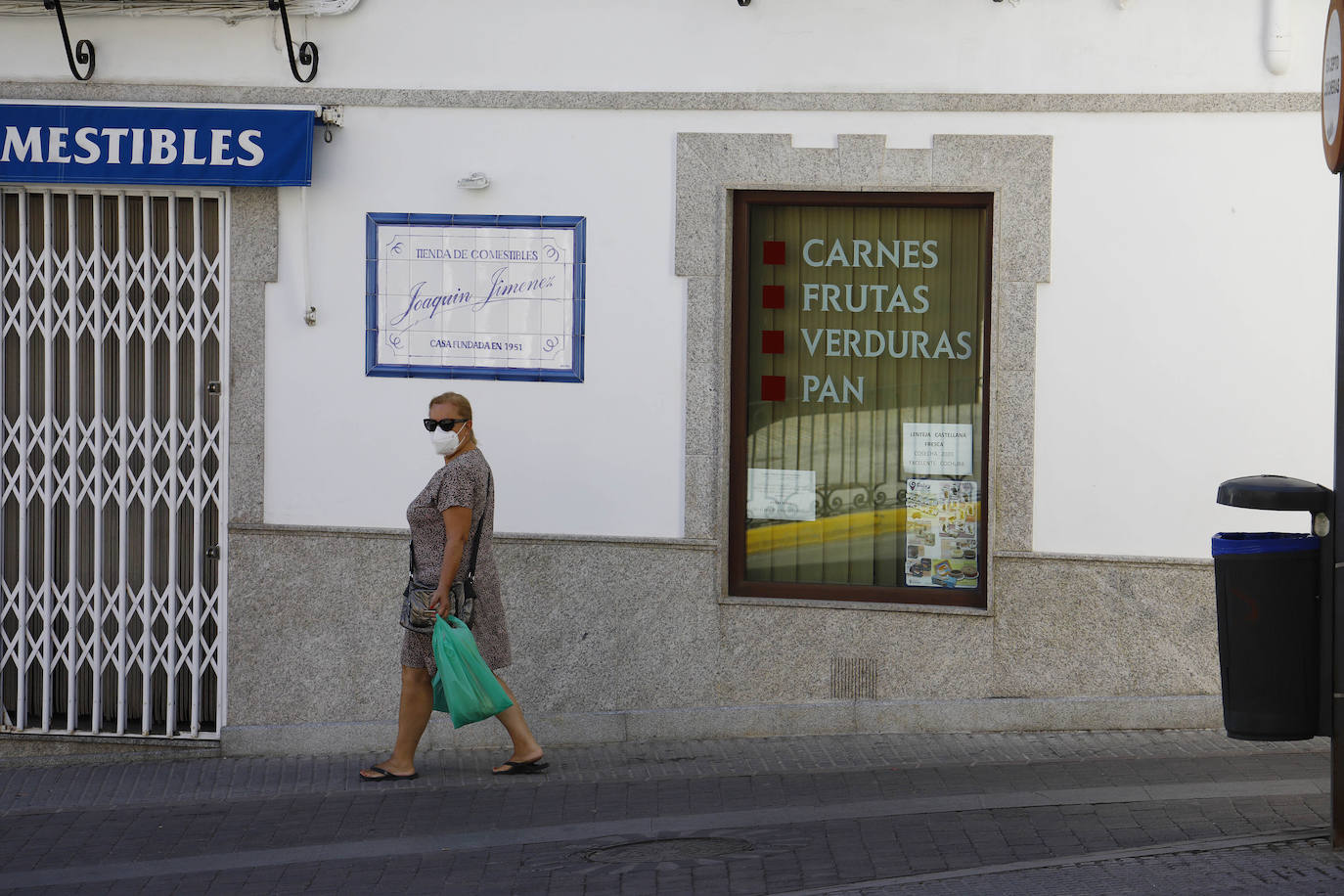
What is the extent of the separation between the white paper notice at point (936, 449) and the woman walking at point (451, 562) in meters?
2.28

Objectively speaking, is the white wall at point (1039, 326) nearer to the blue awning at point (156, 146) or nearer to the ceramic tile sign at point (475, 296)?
the ceramic tile sign at point (475, 296)

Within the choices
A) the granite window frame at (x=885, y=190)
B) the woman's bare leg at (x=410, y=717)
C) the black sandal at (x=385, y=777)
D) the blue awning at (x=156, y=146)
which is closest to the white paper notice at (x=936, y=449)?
the granite window frame at (x=885, y=190)

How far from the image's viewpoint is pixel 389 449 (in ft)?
27.7

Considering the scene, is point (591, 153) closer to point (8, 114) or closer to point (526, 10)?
point (526, 10)

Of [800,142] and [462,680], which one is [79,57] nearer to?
[800,142]

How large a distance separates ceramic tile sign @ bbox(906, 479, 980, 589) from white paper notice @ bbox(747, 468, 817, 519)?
516 millimetres

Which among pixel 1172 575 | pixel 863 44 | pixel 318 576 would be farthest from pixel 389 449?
pixel 1172 575

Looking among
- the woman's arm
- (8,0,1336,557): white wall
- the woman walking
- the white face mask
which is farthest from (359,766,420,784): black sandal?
the white face mask

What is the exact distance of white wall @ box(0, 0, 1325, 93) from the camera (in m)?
7.88

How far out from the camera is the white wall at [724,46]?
788 centimetres

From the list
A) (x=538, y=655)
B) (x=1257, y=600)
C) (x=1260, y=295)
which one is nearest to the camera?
(x=1257, y=600)

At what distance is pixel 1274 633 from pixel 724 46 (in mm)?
4041

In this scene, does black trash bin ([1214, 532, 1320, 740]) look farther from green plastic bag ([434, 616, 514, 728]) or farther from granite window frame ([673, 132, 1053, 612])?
green plastic bag ([434, 616, 514, 728])

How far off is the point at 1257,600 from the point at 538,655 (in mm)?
3836
